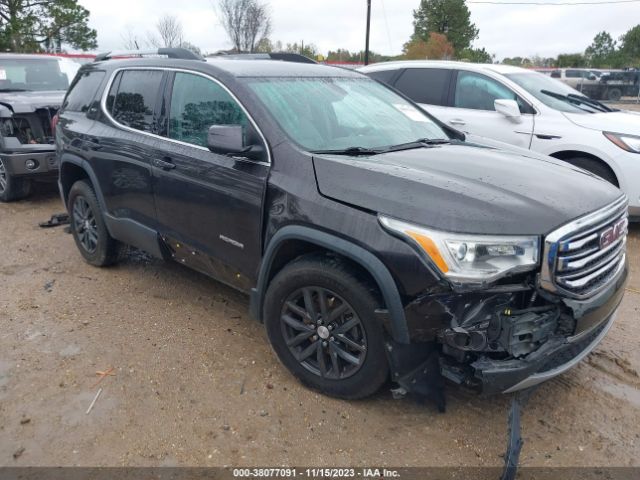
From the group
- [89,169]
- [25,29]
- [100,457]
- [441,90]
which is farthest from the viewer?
[25,29]

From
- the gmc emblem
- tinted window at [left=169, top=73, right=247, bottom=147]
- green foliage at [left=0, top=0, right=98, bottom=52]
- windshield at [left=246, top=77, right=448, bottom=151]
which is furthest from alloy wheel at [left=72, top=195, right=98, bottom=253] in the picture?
green foliage at [left=0, top=0, right=98, bottom=52]

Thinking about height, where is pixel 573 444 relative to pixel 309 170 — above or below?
below

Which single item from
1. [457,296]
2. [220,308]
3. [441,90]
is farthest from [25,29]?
[457,296]

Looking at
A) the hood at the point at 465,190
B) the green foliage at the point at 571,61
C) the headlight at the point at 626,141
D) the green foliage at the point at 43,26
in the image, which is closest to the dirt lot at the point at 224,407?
the hood at the point at 465,190

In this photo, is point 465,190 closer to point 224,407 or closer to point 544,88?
point 224,407

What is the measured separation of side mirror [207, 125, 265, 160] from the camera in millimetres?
3018

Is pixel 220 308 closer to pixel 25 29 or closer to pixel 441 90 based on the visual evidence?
pixel 441 90

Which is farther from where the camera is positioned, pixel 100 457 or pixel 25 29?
pixel 25 29

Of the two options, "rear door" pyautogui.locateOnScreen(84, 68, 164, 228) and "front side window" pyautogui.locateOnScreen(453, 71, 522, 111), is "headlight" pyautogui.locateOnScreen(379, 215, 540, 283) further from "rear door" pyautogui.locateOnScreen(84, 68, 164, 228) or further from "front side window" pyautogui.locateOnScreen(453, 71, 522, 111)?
"front side window" pyautogui.locateOnScreen(453, 71, 522, 111)

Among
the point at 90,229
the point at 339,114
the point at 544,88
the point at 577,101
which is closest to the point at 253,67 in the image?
the point at 339,114

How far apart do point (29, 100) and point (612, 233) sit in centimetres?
729

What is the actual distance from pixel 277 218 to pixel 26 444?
173 centimetres

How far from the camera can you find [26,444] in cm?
268

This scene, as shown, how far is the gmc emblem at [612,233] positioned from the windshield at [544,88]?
12.0ft
